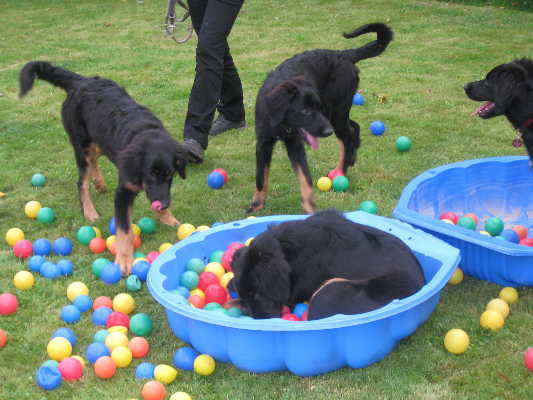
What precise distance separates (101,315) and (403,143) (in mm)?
4080

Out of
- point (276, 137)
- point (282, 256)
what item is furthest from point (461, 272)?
point (276, 137)

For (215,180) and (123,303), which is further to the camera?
(215,180)

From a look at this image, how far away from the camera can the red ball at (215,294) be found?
3.55 meters

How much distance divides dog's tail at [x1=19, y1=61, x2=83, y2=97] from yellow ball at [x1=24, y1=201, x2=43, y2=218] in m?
1.03

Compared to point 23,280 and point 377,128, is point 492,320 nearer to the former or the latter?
point 23,280

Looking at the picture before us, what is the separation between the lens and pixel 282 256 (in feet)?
10.2

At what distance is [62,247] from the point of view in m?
4.17

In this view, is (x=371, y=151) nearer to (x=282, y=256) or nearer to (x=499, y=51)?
(x=282, y=256)

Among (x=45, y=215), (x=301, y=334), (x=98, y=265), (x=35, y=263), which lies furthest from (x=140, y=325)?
(x=45, y=215)

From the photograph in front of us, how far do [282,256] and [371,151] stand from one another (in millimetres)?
3314

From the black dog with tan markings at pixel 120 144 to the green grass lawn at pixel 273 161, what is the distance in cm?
38

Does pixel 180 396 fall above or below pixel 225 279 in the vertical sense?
above

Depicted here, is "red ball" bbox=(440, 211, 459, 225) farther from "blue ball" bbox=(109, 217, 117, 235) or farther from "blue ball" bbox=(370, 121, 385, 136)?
"blue ball" bbox=(109, 217, 117, 235)

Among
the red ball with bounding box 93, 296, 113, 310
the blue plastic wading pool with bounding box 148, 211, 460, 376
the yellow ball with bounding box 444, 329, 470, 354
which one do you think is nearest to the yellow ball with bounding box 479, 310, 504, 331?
the yellow ball with bounding box 444, 329, 470, 354
